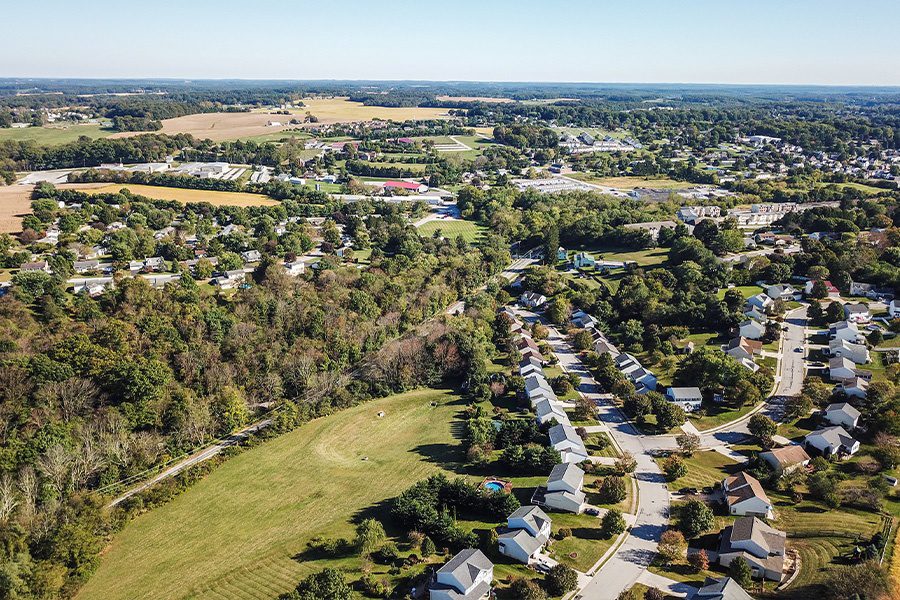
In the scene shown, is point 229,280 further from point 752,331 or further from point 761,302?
point 761,302

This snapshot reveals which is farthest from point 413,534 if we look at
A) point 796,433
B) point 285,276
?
point 285,276

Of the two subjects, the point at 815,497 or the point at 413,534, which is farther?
the point at 815,497

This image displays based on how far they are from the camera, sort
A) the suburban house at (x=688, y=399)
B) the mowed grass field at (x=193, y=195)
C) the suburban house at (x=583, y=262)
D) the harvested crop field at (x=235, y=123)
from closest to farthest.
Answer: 1. the suburban house at (x=688, y=399)
2. the suburban house at (x=583, y=262)
3. the mowed grass field at (x=193, y=195)
4. the harvested crop field at (x=235, y=123)

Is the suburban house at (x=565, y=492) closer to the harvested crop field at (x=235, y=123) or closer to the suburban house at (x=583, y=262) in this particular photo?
the suburban house at (x=583, y=262)

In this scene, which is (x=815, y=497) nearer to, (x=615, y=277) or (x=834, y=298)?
(x=834, y=298)

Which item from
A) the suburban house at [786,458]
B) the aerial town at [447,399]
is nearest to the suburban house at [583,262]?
the aerial town at [447,399]
